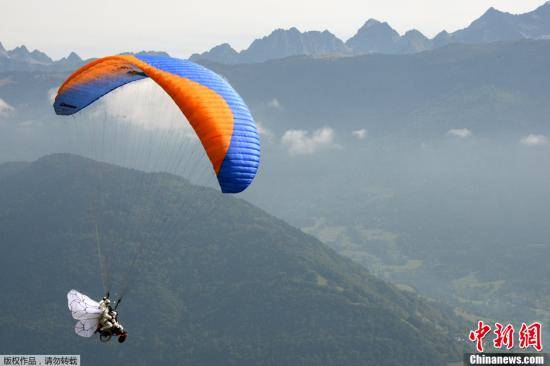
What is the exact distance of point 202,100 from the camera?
37.9 meters

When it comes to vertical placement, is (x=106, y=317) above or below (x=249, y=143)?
below

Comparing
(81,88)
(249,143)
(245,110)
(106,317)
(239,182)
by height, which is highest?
(81,88)

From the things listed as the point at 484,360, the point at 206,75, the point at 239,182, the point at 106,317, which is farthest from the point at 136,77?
the point at 484,360

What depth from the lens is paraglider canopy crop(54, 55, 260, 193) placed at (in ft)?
118

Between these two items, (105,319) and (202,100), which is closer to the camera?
(105,319)

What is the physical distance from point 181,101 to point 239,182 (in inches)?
220

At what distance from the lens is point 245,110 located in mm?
40031

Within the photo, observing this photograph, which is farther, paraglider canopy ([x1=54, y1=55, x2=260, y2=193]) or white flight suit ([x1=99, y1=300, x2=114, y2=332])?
white flight suit ([x1=99, y1=300, x2=114, y2=332])

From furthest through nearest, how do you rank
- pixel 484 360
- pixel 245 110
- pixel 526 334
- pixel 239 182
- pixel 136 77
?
1. pixel 484 360
2. pixel 526 334
3. pixel 136 77
4. pixel 245 110
5. pixel 239 182

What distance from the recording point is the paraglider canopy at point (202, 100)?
3606cm

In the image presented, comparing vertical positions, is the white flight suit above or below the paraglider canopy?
below

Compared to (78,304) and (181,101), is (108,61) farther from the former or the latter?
(78,304)

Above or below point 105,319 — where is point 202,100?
above

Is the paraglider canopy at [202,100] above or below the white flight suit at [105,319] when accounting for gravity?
above
